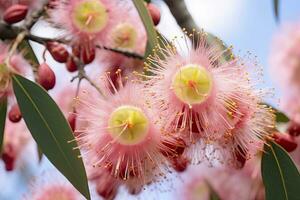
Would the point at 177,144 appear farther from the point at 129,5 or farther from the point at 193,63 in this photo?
the point at 129,5

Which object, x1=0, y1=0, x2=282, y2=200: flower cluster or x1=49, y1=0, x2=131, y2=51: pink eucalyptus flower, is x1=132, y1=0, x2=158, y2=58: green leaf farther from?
x1=49, y1=0, x2=131, y2=51: pink eucalyptus flower

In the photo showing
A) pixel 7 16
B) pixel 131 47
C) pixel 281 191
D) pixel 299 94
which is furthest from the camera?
pixel 299 94

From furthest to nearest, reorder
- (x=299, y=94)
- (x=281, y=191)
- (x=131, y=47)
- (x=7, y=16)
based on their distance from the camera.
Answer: (x=299, y=94) → (x=131, y=47) → (x=7, y=16) → (x=281, y=191)

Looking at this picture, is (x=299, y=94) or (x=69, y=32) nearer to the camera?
(x=69, y=32)

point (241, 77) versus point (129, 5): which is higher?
point (241, 77)

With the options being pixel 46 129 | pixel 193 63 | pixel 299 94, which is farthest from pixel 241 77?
pixel 299 94

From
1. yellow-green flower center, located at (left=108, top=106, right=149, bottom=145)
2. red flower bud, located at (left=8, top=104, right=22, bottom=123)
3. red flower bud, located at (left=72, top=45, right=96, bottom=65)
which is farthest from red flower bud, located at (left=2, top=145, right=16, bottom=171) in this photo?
yellow-green flower center, located at (left=108, top=106, right=149, bottom=145)

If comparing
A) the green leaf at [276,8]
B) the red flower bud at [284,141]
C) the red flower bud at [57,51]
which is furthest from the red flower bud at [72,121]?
the green leaf at [276,8]
